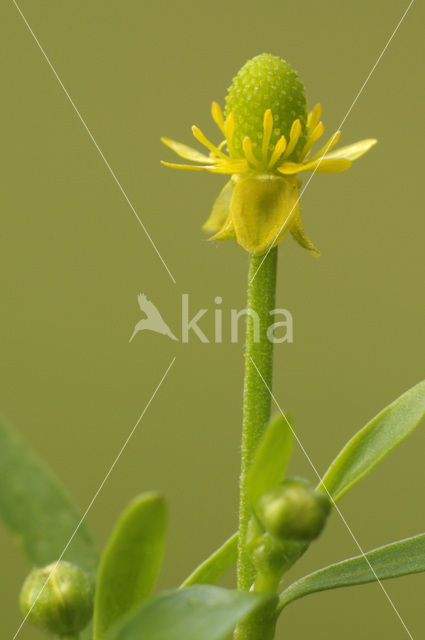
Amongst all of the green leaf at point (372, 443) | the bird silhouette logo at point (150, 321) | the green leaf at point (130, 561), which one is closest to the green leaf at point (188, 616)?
the green leaf at point (130, 561)

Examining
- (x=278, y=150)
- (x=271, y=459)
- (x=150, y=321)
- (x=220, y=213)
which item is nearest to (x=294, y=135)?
(x=278, y=150)

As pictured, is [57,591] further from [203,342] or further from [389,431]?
[203,342]

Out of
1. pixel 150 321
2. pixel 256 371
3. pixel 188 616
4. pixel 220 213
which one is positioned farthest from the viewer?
pixel 150 321

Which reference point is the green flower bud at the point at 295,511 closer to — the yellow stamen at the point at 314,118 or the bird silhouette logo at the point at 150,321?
the yellow stamen at the point at 314,118

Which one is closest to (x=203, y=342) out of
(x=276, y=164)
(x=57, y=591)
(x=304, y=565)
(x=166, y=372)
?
(x=166, y=372)

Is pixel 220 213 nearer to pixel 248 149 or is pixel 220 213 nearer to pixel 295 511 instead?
pixel 248 149

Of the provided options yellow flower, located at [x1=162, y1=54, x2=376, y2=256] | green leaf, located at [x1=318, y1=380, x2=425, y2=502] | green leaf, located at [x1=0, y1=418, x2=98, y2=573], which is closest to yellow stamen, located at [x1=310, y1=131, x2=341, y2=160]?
yellow flower, located at [x1=162, y1=54, x2=376, y2=256]
